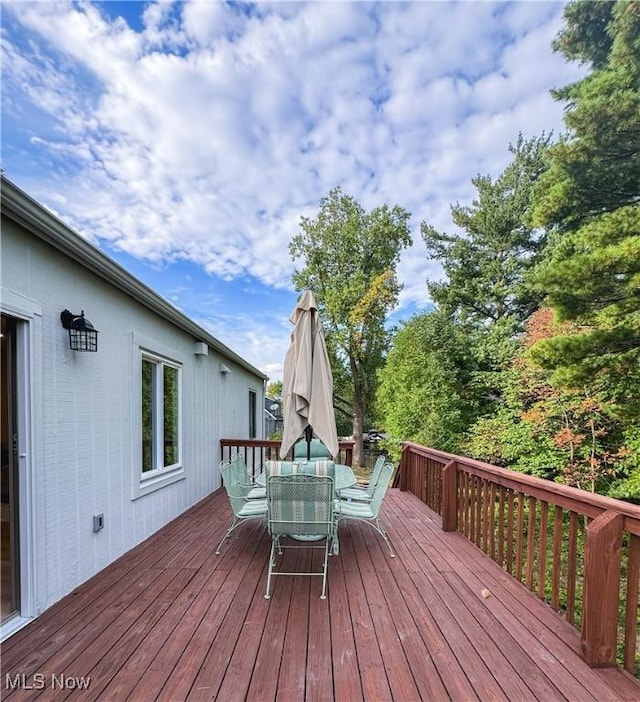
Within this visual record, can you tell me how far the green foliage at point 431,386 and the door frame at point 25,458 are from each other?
35.9 feet

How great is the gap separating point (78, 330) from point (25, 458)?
976 mm

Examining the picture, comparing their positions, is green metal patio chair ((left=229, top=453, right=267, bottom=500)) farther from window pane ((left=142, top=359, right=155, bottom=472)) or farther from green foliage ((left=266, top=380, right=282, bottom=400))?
green foliage ((left=266, top=380, right=282, bottom=400))

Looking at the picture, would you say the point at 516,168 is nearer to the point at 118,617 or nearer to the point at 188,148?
the point at 188,148

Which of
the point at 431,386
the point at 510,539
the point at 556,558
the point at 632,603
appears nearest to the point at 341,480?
the point at 510,539

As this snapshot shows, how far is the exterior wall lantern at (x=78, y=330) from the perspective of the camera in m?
2.81

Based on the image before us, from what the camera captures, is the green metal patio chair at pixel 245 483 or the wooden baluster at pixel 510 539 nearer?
the wooden baluster at pixel 510 539

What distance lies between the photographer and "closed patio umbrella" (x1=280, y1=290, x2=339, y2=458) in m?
3.88

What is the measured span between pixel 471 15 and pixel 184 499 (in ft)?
25.5

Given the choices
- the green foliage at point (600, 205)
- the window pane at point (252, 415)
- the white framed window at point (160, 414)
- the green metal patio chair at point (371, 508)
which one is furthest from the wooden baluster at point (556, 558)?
the window pane at point (252, 415)

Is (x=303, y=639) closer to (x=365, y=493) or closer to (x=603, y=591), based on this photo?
(x=603, y=591)

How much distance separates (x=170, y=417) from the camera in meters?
4.77

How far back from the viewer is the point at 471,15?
5156 mm

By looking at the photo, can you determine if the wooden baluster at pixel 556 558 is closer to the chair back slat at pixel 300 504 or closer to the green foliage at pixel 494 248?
the chair back slat at pixel 300 504

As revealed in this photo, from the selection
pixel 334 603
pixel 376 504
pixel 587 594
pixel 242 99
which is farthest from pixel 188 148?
pixel 587 594
